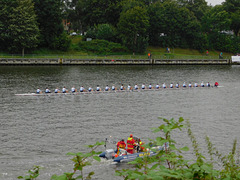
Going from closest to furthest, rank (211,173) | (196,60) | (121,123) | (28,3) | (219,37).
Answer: (211,173)
(121,123)
(28,3)
(196,60)
(219,37)

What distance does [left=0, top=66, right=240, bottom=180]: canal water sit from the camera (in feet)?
91.2

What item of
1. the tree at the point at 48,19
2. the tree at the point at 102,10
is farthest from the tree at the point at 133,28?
the tree at the point at 48,19

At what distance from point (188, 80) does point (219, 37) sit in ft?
259

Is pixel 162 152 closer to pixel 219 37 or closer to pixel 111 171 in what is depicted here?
pixel 111 171

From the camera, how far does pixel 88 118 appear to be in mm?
41750

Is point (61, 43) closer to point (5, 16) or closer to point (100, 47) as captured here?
point (100, 47)

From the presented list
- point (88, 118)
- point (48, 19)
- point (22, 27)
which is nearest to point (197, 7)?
point (48, 19)

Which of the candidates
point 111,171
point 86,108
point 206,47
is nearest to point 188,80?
point 86,108

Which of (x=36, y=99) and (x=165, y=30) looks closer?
A: (x=36, y=99)

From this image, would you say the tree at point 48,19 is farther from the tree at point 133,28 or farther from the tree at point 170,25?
the tree at point 170,25

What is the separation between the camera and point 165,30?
138 meters

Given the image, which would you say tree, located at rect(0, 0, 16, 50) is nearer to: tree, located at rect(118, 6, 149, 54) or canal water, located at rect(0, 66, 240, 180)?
canal water, located at rect(0, 66, 240, 180)

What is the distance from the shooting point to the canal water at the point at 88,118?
27797 millimetres

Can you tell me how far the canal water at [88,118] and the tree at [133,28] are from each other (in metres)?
44.7
